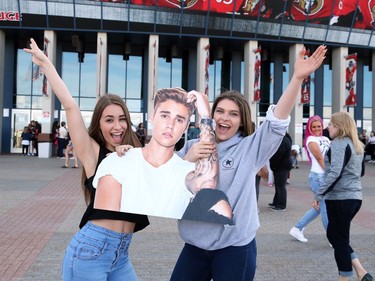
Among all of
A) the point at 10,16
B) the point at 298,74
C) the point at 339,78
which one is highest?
the point at 10,16

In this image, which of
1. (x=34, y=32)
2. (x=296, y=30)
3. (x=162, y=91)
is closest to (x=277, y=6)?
(x=296, y=30)

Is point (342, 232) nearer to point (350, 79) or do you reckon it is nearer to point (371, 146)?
point (371, 146)

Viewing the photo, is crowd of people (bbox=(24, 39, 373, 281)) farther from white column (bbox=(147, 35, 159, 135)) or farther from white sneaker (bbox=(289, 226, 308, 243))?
white column (bbox=(147, 35, 159, 135))

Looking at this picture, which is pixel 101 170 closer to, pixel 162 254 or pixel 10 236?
pixel 162 254

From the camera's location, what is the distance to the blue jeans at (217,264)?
2479mm

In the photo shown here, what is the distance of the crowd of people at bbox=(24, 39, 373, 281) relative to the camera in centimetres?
234

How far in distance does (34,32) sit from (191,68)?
10.7m

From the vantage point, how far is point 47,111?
85.5 feet

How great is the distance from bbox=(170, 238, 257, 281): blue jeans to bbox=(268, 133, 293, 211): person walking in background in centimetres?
690

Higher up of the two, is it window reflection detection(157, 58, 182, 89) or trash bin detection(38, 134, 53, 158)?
window reflection detection(157, 58, 182, 89)

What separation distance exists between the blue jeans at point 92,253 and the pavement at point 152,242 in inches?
102

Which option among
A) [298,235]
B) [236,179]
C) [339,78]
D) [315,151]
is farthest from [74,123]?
[339,78]

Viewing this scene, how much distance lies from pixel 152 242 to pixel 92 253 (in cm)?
A: 427

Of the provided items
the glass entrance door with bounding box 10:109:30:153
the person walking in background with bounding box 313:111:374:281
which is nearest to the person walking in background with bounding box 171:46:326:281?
the person walking in background with bounding box 313:111:374:281
